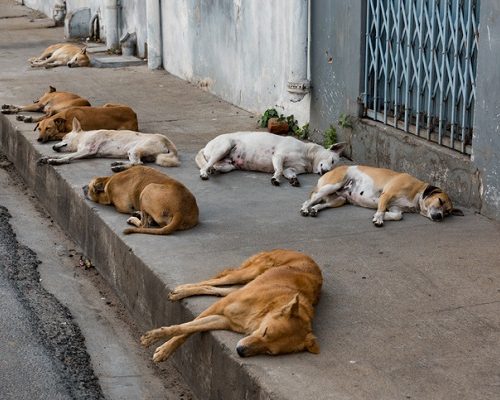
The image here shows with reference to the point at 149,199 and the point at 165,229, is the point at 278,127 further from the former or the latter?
the point at 165,229

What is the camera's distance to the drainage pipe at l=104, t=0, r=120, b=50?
17109 millimetres

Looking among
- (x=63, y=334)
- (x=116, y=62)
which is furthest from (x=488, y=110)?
(x=116, y=62)

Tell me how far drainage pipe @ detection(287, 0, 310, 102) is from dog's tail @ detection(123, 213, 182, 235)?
3344 millimetres

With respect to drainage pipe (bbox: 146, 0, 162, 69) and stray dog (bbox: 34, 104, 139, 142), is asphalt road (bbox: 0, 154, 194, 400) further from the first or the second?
drainage pipe (bbox: 146, 0, 162, 69)

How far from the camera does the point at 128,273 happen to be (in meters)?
6.96

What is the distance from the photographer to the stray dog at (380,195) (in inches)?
298

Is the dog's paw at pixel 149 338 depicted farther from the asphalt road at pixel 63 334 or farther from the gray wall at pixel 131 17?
the gray wall at pixel 131 17

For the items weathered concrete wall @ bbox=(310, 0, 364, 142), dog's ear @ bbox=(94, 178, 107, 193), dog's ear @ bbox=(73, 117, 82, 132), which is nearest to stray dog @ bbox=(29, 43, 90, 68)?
dog's ear @ bbox=(73, 117, 82, 132)

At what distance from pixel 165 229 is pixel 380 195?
5.68 feet

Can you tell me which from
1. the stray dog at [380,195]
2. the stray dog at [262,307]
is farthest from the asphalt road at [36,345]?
the stray dog at [380,195]

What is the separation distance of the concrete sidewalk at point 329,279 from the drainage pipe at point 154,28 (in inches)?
192

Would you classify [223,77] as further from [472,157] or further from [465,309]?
[465,309]

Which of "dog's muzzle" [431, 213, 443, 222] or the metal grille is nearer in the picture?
"dog's muzzle" [431, 213, 443, 222]

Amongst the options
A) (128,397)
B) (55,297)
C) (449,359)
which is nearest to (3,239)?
(55,297)
